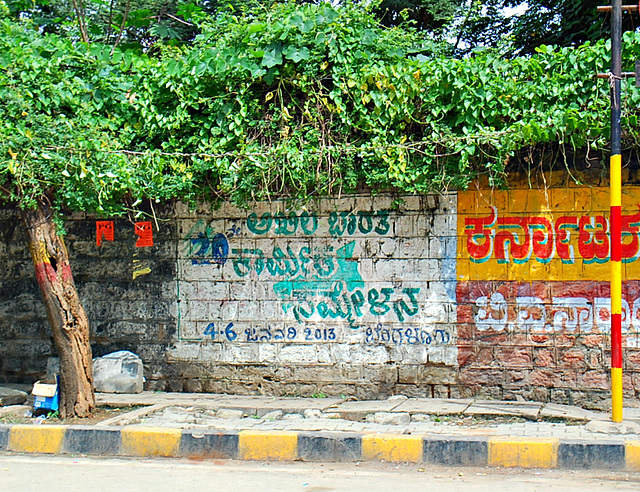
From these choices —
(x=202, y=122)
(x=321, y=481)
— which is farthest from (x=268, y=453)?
(x=202, y=122)

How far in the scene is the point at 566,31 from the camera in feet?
34.7

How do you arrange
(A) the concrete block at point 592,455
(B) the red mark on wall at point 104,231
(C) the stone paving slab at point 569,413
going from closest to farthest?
(A) the concrete block at point 592,455 < (C) the stone paving slab at point 569,413 < (B) the red mark on wall at point 104,231

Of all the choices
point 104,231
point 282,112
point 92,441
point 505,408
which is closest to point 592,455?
point 505,408

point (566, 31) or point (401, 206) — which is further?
point (566, 31)

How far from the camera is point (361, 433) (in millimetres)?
5863

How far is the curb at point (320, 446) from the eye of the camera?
5.38 metres

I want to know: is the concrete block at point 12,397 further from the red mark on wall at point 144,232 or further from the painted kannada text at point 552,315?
the painted kannada text at point 552,315

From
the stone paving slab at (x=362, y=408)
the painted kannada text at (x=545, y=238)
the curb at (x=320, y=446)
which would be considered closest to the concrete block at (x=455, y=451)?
the curb at (x=320, y=446)

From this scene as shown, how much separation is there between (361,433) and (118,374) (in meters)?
3.12

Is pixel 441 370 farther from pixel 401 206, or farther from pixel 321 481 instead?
pixel 321 481

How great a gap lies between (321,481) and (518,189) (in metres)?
3.56

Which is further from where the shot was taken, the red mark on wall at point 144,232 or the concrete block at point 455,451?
the red mark on wall at point 144,232

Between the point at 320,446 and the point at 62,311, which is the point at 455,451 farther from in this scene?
the point at 62,311

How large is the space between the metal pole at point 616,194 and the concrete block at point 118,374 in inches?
186
